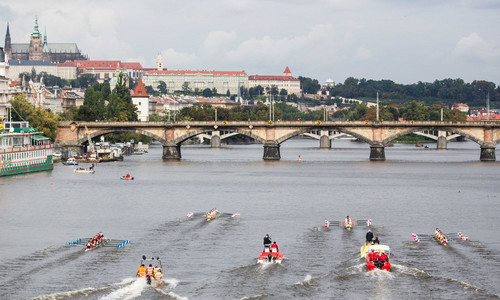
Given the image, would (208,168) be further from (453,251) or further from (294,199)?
(453,251)

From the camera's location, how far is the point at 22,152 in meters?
124

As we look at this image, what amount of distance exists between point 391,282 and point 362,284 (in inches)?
67.1

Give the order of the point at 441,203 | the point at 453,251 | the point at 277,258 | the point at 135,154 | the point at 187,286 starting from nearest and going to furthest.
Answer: the point at 187,286, the point at 277,258, the point at 453,251, the point at 441,203, the point at 135,154

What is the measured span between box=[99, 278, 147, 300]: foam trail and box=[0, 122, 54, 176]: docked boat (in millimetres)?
68355

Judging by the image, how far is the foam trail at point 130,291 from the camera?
164 ft

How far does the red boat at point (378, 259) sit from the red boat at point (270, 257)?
5437 millimetres

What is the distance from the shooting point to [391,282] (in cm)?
5350

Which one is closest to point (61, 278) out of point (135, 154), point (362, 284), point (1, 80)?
point (362, 284)

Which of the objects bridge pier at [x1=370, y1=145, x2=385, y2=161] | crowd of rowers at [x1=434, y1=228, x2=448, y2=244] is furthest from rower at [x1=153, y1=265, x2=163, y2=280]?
bridge pier at [x1=370, y1=145, x2=385, y2=161]

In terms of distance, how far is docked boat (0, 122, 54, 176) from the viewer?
390 ft

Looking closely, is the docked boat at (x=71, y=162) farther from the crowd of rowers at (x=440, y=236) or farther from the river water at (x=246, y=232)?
the crowd of rowers at (x=440, y=236)

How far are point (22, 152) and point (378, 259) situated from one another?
77.2 metres

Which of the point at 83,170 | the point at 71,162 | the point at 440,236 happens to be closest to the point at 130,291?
the point at 440,236

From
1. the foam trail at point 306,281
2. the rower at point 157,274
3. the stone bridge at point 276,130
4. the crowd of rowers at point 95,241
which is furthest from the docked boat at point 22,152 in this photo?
the foam trail at point 306,281
